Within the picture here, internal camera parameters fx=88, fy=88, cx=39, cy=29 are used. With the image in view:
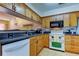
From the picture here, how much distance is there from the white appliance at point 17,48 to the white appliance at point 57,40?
349mm

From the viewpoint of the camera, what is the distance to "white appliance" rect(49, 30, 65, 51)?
119 cm

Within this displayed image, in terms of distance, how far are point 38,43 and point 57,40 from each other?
1.00 feet

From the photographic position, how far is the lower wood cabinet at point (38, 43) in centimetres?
126

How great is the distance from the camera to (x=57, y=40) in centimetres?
124

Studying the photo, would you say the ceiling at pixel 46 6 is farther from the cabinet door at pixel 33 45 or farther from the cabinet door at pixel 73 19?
the cabinet door at pixel 33 45

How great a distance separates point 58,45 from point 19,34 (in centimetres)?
57

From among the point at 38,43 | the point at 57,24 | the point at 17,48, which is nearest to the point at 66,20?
the point at 57,24

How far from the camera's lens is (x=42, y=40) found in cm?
131

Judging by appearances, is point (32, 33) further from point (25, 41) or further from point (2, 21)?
point (2, 21)

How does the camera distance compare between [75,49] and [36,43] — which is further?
[36,43]

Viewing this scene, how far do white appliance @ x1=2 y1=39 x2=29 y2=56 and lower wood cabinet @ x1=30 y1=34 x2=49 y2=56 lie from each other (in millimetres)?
122

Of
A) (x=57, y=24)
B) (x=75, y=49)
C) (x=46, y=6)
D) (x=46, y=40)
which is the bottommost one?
(x=75, y=49)

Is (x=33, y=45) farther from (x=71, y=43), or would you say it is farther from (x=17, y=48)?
(x=71, y=43)

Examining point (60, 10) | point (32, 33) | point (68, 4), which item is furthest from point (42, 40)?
point (68, 4)
